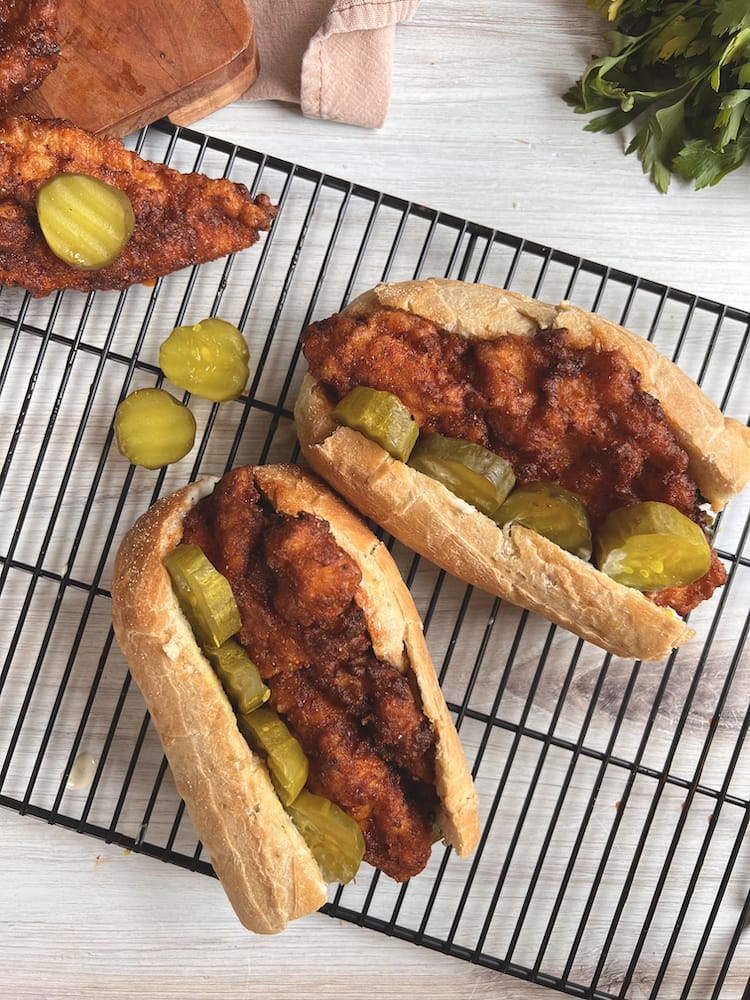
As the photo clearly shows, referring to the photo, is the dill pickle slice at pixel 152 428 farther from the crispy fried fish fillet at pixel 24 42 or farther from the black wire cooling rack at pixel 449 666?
the crispy fried fish fillet at pixel 24 42

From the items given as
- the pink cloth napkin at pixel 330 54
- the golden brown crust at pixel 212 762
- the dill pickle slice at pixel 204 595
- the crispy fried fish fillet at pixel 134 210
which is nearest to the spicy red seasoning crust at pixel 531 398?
the crispy fried fish fillet at pixel 134 210

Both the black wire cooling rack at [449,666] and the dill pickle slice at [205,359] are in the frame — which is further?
the black wire cooling rack at [449,666]

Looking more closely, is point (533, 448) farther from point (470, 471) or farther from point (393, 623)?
point (393, 623)

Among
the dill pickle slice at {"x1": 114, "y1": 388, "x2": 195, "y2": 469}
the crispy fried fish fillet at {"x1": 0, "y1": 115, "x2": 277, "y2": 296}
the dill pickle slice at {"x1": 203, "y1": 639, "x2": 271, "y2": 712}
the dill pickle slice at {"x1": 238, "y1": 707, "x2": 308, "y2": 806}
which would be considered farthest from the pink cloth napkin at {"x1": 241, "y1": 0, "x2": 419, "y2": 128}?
the dill pickle slice at {"x1": 238, "y1": 707, "x2": 308, "y2": 806}

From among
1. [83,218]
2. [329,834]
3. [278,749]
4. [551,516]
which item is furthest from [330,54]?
[329,834]

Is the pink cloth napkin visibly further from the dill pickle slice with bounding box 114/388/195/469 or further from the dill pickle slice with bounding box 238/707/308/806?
→ the dill pickle slice with bounding box 238/707/308/806
